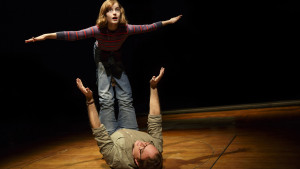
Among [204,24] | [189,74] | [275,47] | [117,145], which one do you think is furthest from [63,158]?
[275,47]

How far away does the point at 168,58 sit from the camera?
4844 millimetres

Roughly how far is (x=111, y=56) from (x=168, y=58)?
3237 millimetres

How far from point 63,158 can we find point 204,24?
12.1 ft

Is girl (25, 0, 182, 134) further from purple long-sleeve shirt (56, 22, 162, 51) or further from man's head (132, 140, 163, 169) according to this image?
man's head (132, 140, 163, 169)

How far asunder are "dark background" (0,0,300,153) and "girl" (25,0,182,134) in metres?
2.80

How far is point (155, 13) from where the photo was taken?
480cm

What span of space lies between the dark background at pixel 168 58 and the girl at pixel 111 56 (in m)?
2.80

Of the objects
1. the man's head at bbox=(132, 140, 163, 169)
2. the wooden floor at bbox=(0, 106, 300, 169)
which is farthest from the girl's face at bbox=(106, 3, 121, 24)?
the wooden floor at bbox=(0, 106, 300, 169)

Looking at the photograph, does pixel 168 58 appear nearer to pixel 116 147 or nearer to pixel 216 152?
pixel 216 152

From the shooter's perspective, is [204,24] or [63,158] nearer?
[63,158]

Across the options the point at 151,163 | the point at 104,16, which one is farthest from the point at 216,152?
the point at 104,16

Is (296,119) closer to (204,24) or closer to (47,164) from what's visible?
(47,164)

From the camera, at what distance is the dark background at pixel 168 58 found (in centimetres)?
432

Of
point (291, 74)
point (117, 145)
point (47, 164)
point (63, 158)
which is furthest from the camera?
point (291, 74)
